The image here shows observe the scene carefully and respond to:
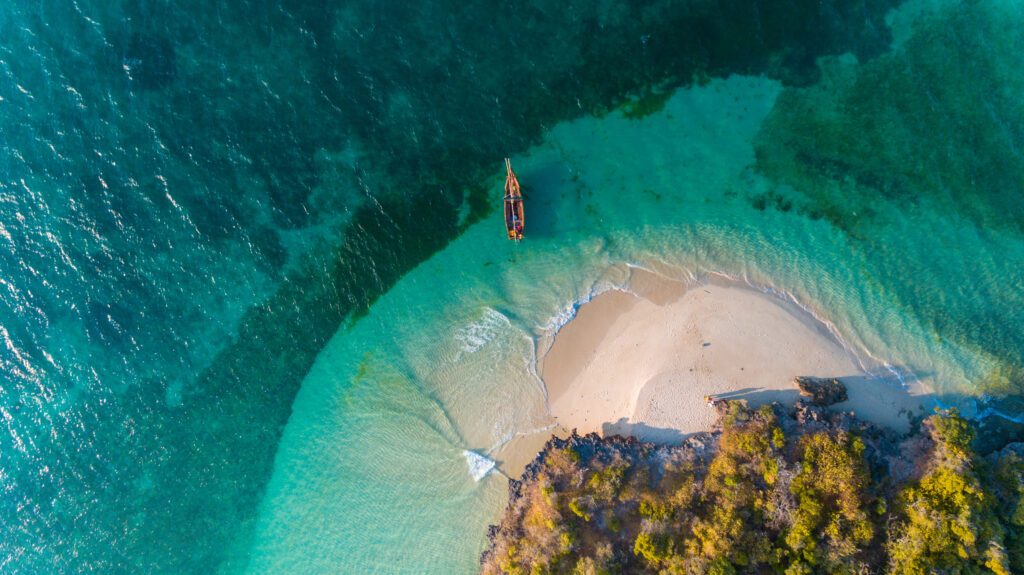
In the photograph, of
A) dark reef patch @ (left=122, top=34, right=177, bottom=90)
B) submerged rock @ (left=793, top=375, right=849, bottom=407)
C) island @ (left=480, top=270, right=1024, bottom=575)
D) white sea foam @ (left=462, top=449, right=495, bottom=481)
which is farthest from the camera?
dark reef patch @ (left=122, top=34, right=177, bottom=90)

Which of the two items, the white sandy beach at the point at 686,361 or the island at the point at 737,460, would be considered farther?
the white sandy beach at the point at 686,361

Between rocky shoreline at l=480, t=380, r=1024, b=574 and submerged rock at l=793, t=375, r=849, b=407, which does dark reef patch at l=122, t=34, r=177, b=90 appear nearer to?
rocky shoreline at l=480, t=380, r=1024, b=574

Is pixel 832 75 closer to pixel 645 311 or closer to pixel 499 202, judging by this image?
pixel 645 311

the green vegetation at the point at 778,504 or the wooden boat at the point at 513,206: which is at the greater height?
the wooden boat at the point at 513,206

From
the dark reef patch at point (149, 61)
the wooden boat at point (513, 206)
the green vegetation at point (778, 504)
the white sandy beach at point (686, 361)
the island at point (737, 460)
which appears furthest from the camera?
the dark reef patch at point (149, 61)

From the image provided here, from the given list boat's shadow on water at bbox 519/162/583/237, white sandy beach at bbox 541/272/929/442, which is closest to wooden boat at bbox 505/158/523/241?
boat's shadow on water at bbox 519/162/583/237

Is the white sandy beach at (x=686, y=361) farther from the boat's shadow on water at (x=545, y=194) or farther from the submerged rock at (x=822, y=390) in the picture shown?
the boat's shadow on water at (x=545, y=194)

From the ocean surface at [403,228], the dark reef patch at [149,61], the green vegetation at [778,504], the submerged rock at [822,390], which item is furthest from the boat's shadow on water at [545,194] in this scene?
the dark reef patch at [149,61]
